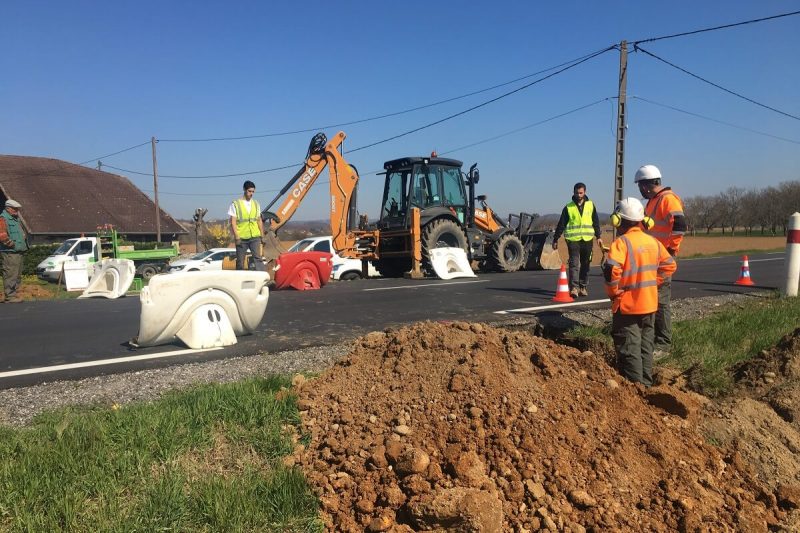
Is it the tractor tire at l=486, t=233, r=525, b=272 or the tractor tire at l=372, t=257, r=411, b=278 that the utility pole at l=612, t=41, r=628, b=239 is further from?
the tractor tire at l=372, t=257, r=411, b=278

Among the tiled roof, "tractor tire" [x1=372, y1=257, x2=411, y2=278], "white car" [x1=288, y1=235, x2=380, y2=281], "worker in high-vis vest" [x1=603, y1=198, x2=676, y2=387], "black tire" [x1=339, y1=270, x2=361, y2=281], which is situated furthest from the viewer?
the tiled roof

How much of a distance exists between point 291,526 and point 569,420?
60.9 inches

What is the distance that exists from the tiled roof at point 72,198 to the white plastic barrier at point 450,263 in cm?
3230

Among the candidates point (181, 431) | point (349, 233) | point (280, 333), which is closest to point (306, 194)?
point (349, 233)

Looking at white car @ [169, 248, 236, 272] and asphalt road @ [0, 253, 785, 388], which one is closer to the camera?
asphalt road @ [0, 253, 785, 388]

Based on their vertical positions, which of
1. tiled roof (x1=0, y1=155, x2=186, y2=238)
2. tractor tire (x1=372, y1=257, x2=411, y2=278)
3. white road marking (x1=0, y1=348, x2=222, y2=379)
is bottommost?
white road marking (x1=0, y1=348, x2=222, y2=379)

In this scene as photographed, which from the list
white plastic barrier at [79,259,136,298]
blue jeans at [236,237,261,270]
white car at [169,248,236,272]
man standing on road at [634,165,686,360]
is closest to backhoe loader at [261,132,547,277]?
blue jeans at [236,237,261,270]

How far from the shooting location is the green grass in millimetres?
2318

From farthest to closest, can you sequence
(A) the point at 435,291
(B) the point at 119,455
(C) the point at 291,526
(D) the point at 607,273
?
(A) the point at 435,291, (D) the point at 607,273, (B) the point at 119,455, (C) the point at 291,526

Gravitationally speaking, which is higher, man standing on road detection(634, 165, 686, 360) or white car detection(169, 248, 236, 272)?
man standing on road detection(634, 165, 686, 360)

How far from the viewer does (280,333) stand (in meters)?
6.19

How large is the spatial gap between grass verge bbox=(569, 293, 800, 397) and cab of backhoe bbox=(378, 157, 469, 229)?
7965mm

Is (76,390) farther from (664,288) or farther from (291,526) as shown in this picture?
(664,288)

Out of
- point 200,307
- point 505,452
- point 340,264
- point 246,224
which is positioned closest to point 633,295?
point 505,452
